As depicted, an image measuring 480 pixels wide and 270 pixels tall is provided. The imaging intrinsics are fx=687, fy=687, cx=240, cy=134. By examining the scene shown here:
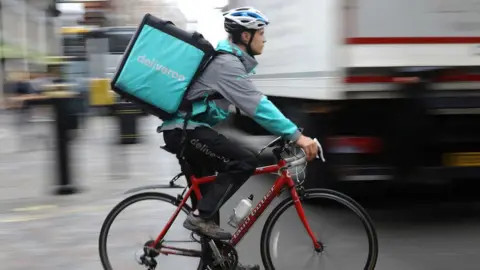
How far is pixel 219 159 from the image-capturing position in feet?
14.0

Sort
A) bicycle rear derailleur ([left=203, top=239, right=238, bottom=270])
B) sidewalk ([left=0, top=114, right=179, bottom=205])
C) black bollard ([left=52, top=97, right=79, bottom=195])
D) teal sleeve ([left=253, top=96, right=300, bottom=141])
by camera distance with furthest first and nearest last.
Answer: sidewalk ([left=0, top=114, right=179, bottom=205]), black bollard ([left=52, top=97, right=79, bottom=195]), bicycle rear derailleur ([left=203, top=239, right=238, bottom=270]), teal sleeve ([left=253, top=96, right=300, bottom=141])

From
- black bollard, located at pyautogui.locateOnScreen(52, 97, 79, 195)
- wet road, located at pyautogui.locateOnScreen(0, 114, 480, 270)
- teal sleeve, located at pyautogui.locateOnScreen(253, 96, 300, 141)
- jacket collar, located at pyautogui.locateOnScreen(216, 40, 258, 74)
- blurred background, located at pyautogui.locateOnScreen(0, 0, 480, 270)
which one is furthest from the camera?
black bollard, located at pyautogui.locateOnScreen(52, 97, 79, 195)

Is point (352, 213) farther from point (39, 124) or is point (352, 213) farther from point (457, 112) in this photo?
point (39, 124)

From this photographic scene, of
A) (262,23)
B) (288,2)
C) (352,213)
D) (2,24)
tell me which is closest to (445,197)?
(288,2)

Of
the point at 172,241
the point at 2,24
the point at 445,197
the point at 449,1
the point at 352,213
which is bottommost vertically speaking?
the point at 2,24

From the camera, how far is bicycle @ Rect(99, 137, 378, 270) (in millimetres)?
4289

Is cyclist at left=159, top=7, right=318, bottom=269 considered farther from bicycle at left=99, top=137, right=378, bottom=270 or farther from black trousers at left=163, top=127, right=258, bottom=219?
bicycle at left=99, top=137, right=378, bottom=270

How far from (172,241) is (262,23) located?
152 cm

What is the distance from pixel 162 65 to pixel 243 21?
0.57m

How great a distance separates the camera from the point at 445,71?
5.75 metres

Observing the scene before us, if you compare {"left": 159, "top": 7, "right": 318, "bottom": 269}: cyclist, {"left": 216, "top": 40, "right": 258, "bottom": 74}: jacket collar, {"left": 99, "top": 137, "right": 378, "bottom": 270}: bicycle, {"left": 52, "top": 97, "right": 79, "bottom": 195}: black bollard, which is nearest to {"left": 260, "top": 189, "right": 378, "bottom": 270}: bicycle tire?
{"left": 99, "top": 137, "right": 378, "bottom": 270}: bicycle

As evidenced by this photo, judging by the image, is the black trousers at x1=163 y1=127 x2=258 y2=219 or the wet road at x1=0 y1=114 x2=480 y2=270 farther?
the wet road at x1=0 y1=114 x2=480 y2=270

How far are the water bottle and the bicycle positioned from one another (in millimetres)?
25

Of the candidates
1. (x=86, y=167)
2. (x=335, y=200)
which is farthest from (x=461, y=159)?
(x=86, y=167)
